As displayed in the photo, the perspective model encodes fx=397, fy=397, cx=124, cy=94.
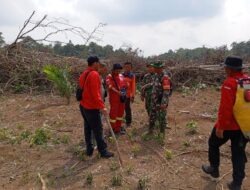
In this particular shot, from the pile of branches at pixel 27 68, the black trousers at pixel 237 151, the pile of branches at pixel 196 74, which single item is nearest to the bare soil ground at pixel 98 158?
the black trousers at pixel 237 151

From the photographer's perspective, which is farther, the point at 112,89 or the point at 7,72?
the point at 7,72

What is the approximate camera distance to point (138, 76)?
550 inches

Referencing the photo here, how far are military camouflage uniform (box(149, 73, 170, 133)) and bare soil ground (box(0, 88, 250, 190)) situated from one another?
39 centimetres

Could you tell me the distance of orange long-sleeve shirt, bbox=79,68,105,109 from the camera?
614 cm

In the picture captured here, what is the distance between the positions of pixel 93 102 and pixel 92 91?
0.62 ft

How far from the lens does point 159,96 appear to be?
753 cm

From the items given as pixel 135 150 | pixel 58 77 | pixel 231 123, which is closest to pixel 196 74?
pixel 58 77

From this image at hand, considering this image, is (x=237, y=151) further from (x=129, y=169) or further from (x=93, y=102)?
(x=93, y=102)

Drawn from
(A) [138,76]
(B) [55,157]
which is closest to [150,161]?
(B) [55,157]

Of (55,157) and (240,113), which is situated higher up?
(240,113)

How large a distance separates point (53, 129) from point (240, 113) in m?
4.76

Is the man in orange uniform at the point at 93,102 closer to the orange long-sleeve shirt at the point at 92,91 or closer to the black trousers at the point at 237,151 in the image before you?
the orange long-sleeve shirt at the point at 92,91

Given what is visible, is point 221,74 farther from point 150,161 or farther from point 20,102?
point 150,161

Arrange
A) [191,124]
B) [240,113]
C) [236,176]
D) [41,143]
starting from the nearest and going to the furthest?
[240,113], [236,176], [41,143], [191,124]
